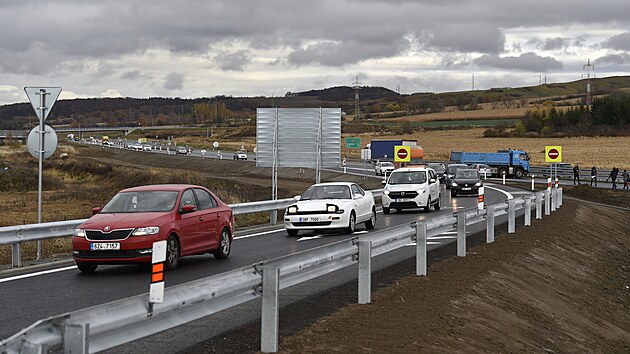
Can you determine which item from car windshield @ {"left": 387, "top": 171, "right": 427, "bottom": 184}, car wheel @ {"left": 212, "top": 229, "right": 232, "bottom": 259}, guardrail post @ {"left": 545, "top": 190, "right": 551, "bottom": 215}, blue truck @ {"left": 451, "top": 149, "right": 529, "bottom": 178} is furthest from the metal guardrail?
blue truck @ {"left": 451, "top": 149, "right": 529, "bottom": 178}

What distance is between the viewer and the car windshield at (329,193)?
2419 centimetres

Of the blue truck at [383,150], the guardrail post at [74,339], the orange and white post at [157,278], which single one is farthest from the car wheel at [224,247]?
the blue truck at [383,150]

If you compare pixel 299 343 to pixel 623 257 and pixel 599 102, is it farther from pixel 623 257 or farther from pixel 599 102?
pixel 599 102

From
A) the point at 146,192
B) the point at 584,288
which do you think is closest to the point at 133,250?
the point at 146,192

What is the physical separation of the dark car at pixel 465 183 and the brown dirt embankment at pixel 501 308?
24497 millimetres

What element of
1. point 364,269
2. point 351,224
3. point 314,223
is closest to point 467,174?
point 351,224

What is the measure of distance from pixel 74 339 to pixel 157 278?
1.19 m

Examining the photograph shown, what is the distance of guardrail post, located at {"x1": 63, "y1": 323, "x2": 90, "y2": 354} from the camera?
5.31 meters

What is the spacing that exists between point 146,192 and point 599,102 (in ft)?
431

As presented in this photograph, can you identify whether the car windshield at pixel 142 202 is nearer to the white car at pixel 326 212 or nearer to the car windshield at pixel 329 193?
the white car at pixel 326 212

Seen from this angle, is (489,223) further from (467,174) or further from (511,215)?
(467,174)

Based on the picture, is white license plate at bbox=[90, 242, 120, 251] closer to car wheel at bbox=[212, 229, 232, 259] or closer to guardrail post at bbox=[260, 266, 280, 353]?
car wheel at bbox=[212, 229, 232, 259]

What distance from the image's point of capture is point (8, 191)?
6412 cm

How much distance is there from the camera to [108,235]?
14.2 metres
